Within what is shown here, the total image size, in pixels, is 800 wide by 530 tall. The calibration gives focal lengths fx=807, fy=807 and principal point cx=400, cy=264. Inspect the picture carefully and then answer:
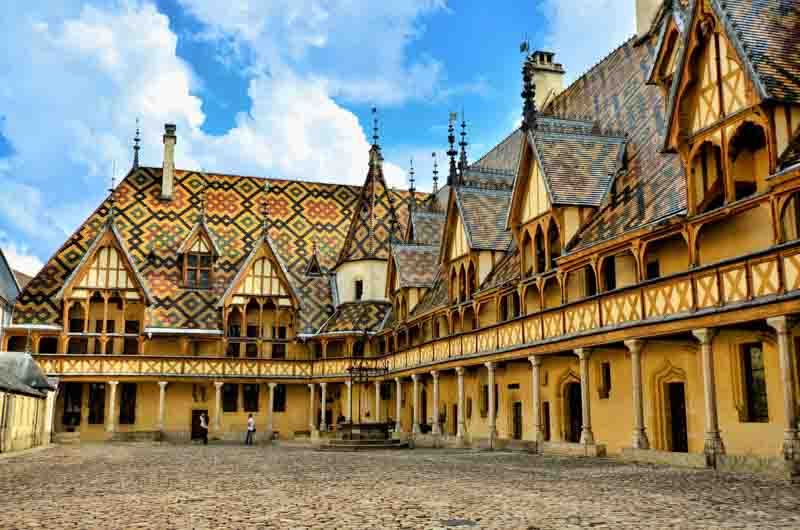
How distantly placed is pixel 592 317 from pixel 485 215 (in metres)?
11.0

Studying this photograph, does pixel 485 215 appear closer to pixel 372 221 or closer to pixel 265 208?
pixel 372 221

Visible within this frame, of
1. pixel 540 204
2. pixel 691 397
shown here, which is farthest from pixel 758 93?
pixel 540 204

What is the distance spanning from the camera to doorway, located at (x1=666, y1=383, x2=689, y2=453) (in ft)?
66.3

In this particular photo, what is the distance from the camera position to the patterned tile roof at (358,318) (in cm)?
4247

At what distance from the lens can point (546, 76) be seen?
126 feet

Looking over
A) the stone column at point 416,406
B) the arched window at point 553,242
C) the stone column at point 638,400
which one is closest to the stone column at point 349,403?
the stone column at point 416,406

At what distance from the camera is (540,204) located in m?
24.6

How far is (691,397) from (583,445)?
301 centimetres

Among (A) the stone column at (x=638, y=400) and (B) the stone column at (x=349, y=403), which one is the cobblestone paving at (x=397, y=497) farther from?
(B) the stone column at (x=349, y=403)

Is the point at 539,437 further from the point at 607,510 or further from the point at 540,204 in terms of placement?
the point at 607,510

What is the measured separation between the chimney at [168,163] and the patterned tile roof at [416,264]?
16.6m

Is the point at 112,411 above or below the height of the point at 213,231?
below

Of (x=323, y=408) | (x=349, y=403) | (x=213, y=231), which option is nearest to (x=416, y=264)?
(x=349, y=403)

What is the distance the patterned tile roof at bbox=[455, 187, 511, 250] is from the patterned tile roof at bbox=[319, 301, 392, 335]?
1282 centimetres
